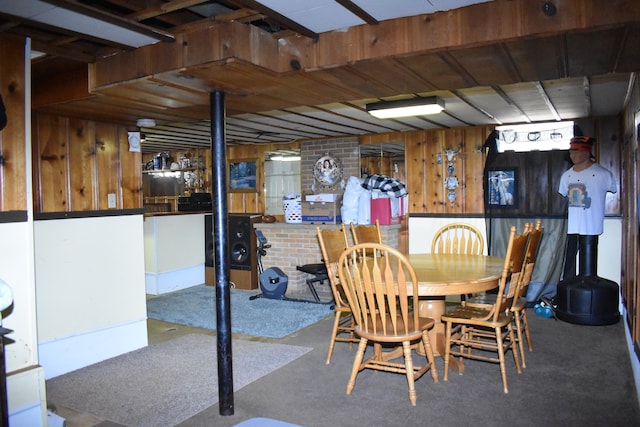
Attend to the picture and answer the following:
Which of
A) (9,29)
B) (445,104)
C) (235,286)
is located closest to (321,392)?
(9,29)

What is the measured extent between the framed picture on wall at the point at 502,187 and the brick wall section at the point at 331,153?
1831mm

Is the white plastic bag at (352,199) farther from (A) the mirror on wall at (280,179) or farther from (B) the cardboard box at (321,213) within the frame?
(A) the mirror on wall at (280,179)

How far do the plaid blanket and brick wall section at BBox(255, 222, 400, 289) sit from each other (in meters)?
0.43

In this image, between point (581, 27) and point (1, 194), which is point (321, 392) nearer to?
point (1, 194)

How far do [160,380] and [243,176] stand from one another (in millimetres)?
4955

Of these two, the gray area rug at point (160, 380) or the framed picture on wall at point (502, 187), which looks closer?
the gray area rug at point (160, 380)

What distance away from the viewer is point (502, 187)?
5.71m

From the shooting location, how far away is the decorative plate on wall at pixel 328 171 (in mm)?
6969

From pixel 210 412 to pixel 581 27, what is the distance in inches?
103

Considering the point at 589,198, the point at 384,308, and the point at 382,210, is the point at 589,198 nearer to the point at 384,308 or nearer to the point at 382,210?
the point at 382,210

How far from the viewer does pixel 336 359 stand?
144 inches

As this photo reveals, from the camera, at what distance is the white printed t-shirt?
4.68 m

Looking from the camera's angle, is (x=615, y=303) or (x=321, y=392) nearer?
(x=321, y=392)

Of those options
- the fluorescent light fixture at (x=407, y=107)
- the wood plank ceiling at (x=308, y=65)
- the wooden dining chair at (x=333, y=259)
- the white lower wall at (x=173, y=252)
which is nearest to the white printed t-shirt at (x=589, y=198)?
the wood plank ceiling at (x=308, y=65)
